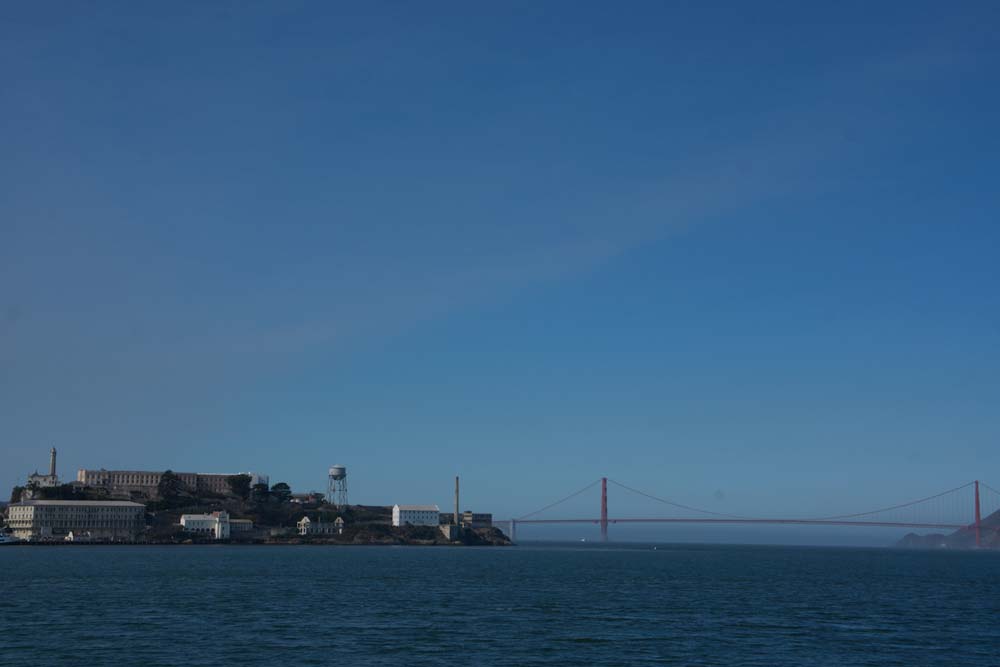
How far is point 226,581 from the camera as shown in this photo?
75.9 metres

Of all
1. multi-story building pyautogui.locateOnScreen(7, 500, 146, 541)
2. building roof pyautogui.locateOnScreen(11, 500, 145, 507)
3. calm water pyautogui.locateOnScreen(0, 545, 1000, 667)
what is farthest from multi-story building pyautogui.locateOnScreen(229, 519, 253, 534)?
calm water pyautogui.locateOnScreen(0, 545, 1000, 667)

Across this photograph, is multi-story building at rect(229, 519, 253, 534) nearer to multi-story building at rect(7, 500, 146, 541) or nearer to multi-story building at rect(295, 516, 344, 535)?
multi-story building at rect(295, 516, 344, 535)

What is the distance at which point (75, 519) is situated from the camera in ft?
568

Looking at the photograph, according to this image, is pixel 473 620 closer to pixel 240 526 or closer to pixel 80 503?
pixel 240 526

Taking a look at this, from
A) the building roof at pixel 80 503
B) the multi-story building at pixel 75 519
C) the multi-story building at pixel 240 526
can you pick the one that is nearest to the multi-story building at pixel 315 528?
the multi-story building at pixel 240 526

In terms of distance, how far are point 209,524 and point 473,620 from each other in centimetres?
14135

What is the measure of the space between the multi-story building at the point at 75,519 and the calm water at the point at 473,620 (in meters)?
88.8

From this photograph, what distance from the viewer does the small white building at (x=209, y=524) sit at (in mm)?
178750

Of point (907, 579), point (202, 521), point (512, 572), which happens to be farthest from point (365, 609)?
point (202, 521)

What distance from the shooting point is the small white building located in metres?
179

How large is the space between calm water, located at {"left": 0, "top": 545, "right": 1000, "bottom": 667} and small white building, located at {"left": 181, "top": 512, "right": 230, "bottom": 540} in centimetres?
9156

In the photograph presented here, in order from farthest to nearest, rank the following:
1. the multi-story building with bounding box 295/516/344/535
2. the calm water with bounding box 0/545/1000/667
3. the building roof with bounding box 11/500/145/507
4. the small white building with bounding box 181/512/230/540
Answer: the multi-story building with bounding box 295/516/344/535
the small white building with bounding box 181/512/230/540
the building roof with bounding box 11/500/145/507
the calm water with bounding box 0/545/1000/667

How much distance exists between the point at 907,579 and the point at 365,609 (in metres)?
70.3

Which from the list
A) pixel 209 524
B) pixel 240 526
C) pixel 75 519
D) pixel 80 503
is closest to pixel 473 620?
pixel 209 524
